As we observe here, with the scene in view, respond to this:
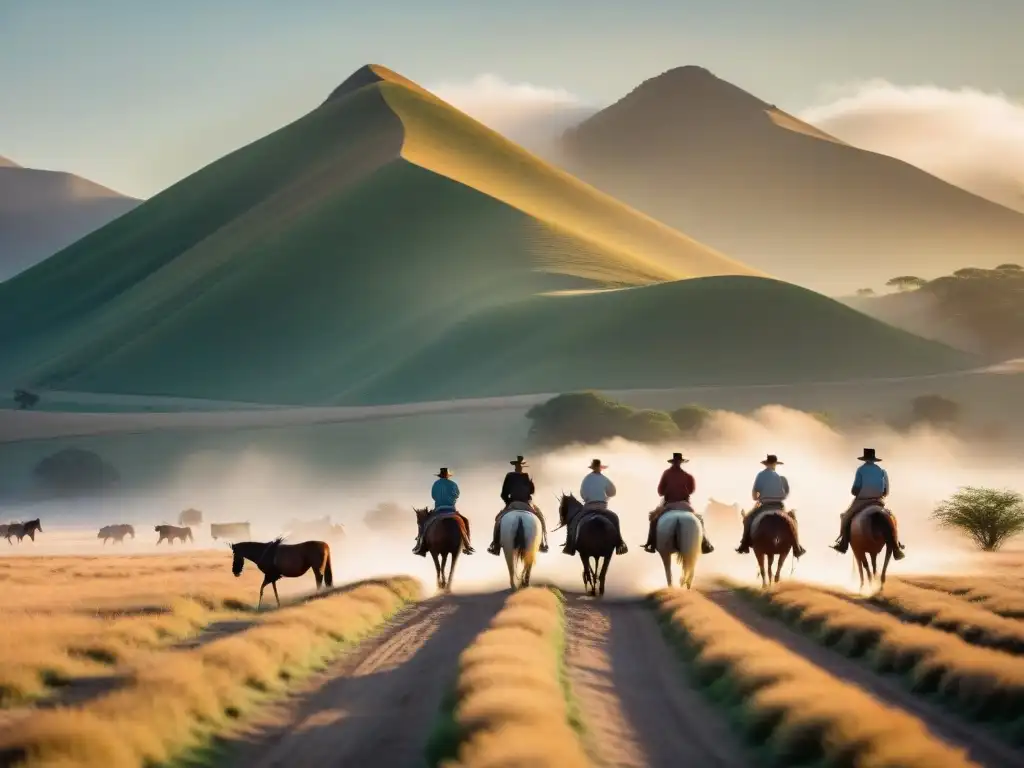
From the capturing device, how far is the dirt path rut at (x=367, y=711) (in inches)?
667

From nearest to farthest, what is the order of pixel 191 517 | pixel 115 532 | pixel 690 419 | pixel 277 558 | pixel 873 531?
1. pixel 277 558
2. pixel 873 531
3. pixel 115 532
4. pixel 191 517
5. pixel 690 419

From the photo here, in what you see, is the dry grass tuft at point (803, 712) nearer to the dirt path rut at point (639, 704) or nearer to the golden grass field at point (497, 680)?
the golden grass field at point (497, 680)

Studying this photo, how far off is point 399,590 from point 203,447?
113939 millimetres

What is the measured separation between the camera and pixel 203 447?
150 m

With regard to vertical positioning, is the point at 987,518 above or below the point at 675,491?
below

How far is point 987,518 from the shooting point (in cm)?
7006

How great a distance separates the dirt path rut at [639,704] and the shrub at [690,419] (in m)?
102

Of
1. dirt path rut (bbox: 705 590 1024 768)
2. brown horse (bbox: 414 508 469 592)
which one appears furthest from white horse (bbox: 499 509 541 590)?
dirt path rut (bbox: 705 590 1024 768)

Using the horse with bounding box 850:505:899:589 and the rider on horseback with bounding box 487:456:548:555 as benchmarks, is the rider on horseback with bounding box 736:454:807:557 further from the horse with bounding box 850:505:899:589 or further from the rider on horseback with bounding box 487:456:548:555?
the rider on horseback with bounding box 487:456:548:555

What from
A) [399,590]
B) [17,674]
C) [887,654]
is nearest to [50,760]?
[17,674]

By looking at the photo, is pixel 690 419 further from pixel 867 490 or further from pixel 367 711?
pixel 367 711

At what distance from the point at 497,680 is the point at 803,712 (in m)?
3.92

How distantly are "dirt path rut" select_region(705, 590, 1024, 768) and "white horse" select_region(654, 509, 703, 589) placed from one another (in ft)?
15.0

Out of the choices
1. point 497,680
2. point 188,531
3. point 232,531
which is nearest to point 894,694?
point 497,680
